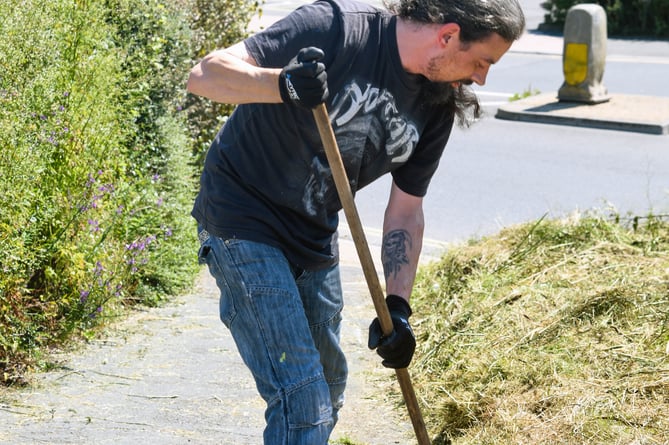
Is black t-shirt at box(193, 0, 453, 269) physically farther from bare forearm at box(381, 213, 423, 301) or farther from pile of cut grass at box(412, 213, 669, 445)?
pile of cut grass at box(412, 213, 669, 445)

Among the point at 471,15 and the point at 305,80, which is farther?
the point at 471,15

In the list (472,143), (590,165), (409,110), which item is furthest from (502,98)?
(409,110)

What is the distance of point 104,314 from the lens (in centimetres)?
494

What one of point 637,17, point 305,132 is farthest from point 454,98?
point 637,17

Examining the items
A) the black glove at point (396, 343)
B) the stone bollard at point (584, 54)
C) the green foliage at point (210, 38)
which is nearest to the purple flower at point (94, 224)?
the green foliage at point (210, 38)

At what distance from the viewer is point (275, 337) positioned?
2930 mm

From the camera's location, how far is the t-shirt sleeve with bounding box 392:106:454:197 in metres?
3.29

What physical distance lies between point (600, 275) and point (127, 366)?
2.32 meters

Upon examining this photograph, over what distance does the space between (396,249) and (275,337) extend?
76 centimetres

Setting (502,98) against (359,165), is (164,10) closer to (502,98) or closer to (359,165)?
(359,165)

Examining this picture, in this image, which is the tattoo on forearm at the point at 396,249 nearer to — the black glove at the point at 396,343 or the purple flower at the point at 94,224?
the black glove at the point at 396,343

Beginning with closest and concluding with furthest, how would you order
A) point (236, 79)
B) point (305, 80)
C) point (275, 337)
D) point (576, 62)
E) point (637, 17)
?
1. point (305, 80)
2. point (236, 79)
3. point (275, 337)
4. point (576, 62)
5. point (637, 17)

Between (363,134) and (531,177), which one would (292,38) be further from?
(531,177)

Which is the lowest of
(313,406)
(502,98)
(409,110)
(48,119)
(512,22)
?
(502,98)
